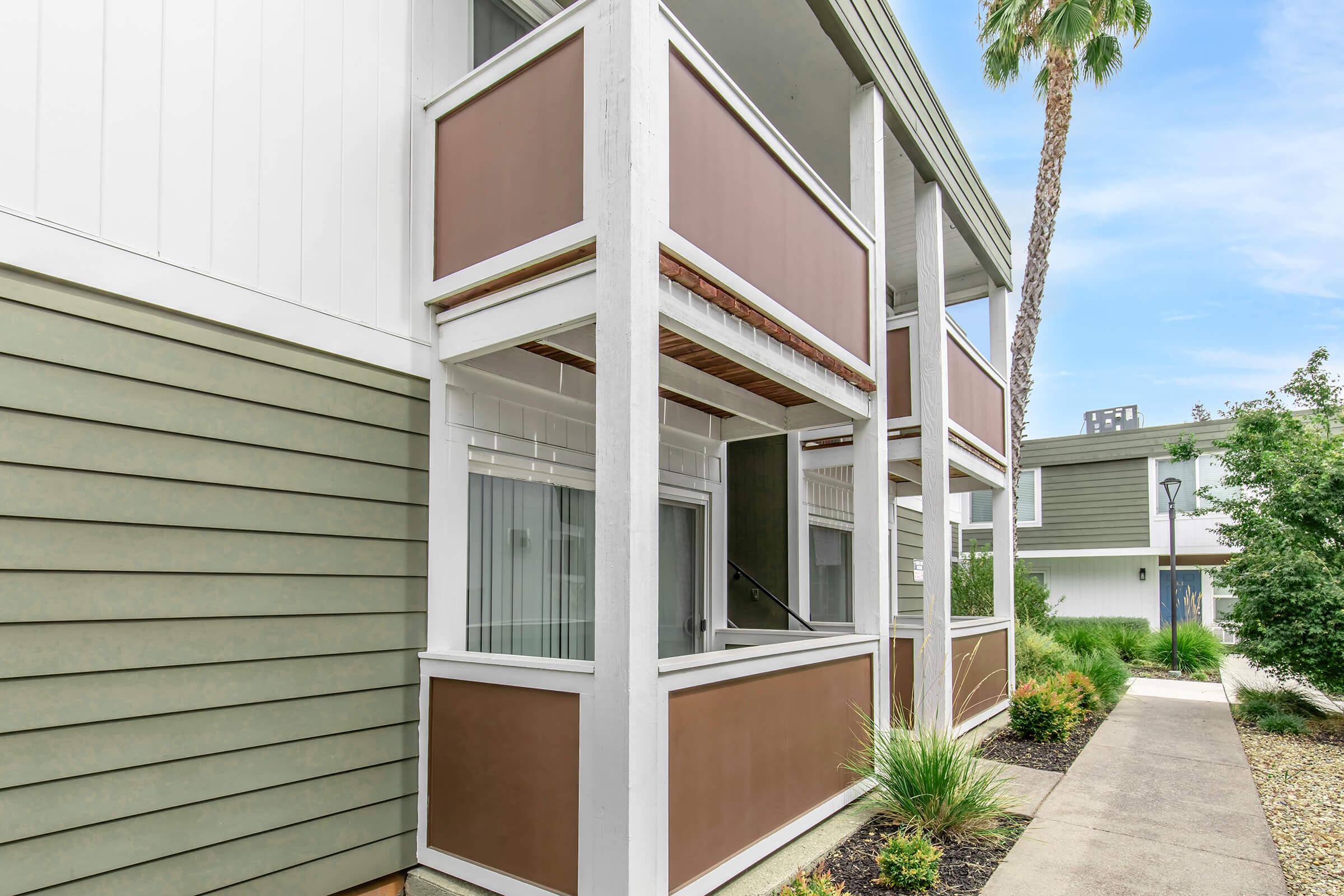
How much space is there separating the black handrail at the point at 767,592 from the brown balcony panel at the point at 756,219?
2.42m

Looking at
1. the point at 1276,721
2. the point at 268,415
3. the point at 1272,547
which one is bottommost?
the point at 1276,721

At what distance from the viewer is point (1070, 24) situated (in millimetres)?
11875

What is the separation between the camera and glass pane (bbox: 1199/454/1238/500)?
1844cm

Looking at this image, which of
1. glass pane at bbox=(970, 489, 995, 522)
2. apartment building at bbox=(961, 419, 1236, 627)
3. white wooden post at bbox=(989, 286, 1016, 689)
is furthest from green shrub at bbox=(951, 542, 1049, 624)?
glass pane at bbox=(970, 489, 995, 522)

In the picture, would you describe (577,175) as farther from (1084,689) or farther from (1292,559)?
(1292,559)

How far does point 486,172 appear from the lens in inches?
167

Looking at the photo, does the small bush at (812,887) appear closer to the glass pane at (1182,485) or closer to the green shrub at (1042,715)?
the green shrub at (1042,715)

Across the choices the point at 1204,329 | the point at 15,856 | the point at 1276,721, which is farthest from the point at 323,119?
the point at 1204,329

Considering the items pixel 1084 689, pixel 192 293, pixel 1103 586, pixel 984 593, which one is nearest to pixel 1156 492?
pixel 1103 586

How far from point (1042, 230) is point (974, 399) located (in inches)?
220

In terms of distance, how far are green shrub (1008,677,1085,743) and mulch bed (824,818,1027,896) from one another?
8.64ft

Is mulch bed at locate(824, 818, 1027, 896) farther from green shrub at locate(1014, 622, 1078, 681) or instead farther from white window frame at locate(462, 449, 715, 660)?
green shrub at locate(1014, 622, 1078, 681)

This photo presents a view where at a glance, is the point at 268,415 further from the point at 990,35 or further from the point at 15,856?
the point at 990,35

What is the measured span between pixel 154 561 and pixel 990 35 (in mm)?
14713
